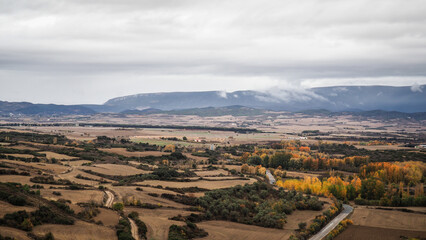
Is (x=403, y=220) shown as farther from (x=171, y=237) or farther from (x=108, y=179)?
(x=108, y=179)

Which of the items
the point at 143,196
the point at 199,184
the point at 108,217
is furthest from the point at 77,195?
the point at 199,184

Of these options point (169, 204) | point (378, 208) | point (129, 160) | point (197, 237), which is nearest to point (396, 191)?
point (378, 208)

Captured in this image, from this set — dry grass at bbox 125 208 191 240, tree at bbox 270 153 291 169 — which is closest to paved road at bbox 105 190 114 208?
dry grass at bbox 125 208 191 240

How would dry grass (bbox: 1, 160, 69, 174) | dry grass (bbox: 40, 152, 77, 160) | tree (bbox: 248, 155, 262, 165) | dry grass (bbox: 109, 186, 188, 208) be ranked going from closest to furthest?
1. dry grass (bbox: 109, 186, 188, 208)
2. dry grass (bbox: 1, 160, 69, 174)
3. dry grass (bbox: 40, 152, 77, 160)
4. tree (bbox: 248, 155, 262, 165)

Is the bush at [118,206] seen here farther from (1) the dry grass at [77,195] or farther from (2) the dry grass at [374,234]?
(2) the dry grass at [374,234]

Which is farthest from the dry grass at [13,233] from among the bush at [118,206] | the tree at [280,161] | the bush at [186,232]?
the tree at [280,161]

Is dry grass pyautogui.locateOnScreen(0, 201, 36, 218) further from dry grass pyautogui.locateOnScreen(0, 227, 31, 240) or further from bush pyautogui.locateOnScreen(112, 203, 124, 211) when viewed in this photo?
bush pyautogui.locateOnScreen(112, 203, 124, 211)
